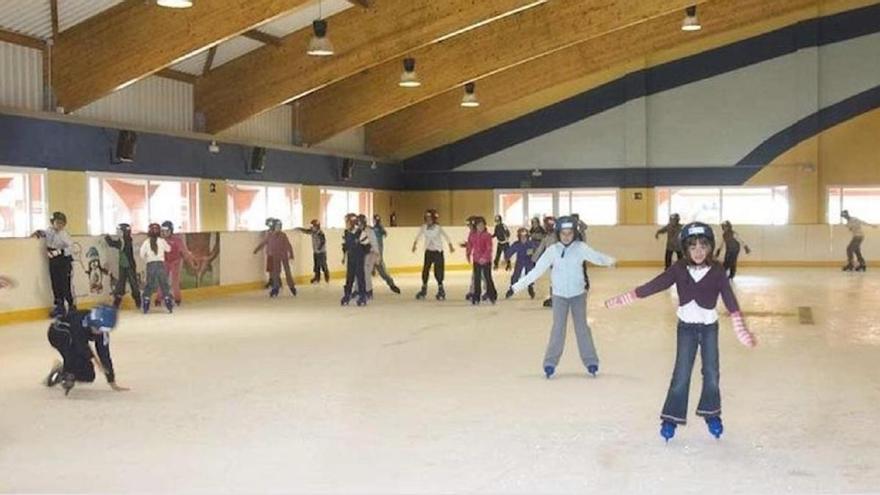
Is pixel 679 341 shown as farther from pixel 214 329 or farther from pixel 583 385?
pixel 214 329

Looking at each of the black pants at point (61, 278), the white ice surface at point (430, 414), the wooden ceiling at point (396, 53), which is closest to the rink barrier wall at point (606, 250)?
the wooden ceiling at point (396, 53)

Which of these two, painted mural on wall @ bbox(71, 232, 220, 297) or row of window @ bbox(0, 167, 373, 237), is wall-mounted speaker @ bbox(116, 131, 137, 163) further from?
painted mural on wall @ bbox(71, 232, 220, 297)

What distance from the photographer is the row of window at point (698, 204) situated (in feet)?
94.9

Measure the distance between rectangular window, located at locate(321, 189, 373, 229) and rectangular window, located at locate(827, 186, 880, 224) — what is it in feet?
42.2

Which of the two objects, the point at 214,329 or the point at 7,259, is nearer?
the point at 214,329

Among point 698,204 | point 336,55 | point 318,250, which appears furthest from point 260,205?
point 698,204

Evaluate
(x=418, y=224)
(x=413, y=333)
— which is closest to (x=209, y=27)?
(x=413, y=333)

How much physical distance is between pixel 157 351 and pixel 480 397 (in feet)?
14.7

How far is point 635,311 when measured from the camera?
603 inches

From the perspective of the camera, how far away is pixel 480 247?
16.3 meters

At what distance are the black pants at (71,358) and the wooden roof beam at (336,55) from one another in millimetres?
11430

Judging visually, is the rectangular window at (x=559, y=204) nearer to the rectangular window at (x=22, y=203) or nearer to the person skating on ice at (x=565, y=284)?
the rectangular window at (x=22, y=203)

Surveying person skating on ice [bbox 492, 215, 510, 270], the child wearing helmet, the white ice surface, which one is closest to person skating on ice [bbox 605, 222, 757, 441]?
the white ice surface

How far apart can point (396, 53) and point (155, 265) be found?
6.47 metres
